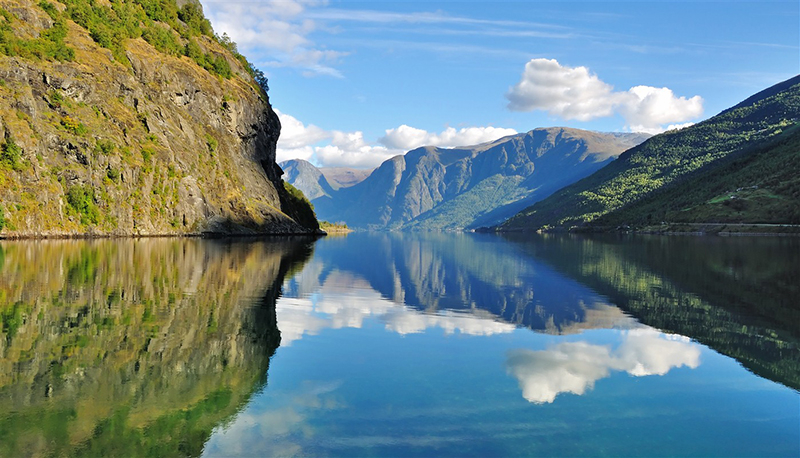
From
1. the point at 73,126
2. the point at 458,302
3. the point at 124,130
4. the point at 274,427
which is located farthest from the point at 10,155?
the point at 274,427

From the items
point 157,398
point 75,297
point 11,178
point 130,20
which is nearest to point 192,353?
point 157,398

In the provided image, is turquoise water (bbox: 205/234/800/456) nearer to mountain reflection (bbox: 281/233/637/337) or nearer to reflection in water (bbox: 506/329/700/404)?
reflection in water (bbox: 506/329/700/404)

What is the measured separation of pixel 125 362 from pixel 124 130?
113 m

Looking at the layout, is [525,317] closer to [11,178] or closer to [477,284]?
[477,284]

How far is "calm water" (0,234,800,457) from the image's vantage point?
12.0 meters

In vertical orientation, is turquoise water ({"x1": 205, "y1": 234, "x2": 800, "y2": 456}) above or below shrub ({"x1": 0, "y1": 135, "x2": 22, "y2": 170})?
below

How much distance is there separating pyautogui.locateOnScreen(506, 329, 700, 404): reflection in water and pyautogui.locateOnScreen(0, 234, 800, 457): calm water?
0.11 meters

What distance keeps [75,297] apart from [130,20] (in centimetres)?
14019

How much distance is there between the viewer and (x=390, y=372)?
17.4 metres

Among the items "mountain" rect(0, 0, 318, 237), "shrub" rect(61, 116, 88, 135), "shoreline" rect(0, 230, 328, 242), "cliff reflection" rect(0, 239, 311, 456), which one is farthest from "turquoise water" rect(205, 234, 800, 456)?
"shrub" rect(61, 116, 88, 135)

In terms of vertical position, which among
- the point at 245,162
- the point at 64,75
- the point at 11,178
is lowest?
the point at 11,178

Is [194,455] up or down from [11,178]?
down

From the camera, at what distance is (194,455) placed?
1112cm

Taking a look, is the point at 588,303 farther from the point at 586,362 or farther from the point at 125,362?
the point at 125,362
